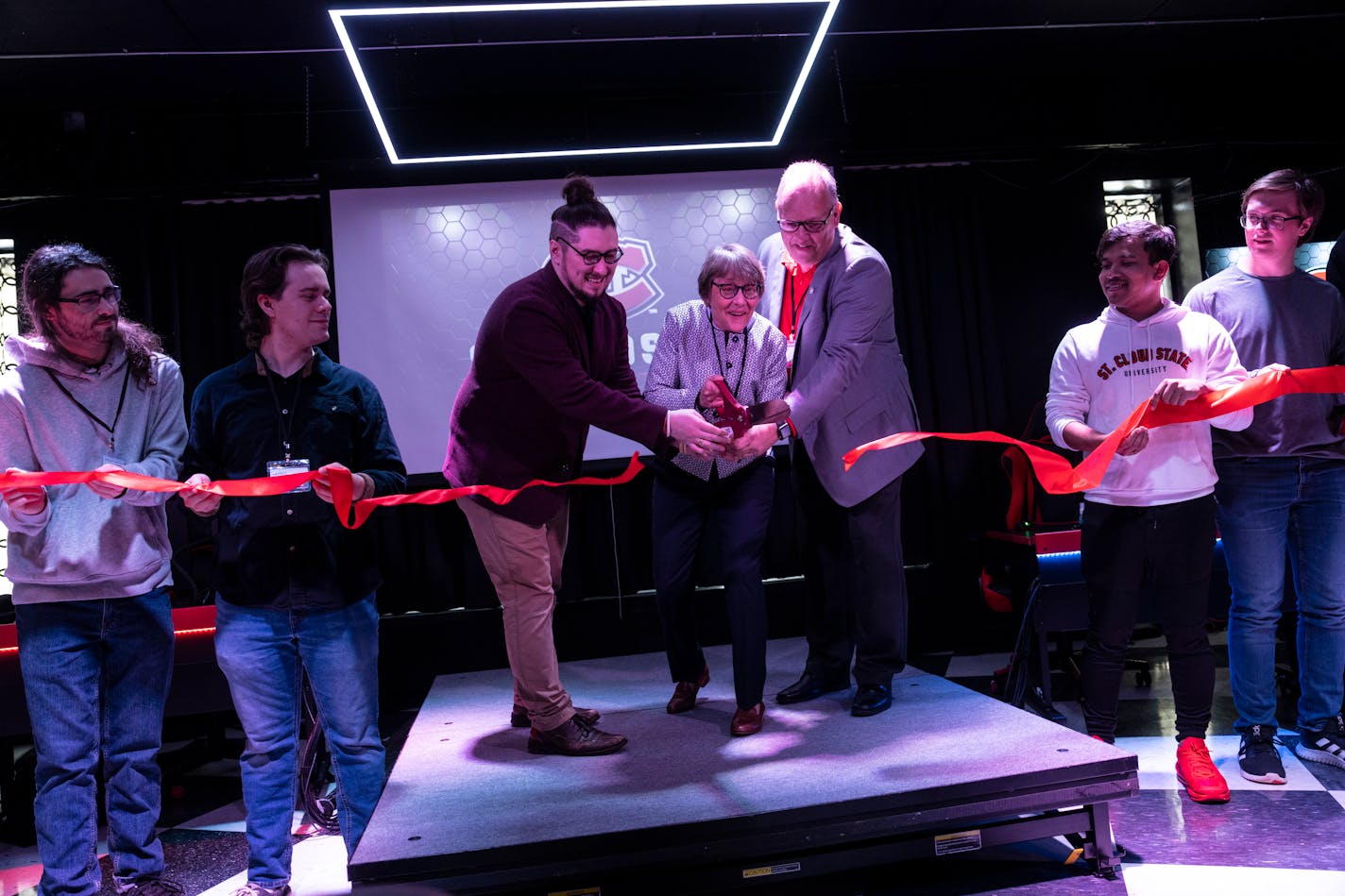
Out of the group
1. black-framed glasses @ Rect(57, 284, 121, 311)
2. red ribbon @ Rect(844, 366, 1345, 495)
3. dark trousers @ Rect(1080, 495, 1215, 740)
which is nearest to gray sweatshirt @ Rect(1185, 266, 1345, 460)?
red ribbon @ Rect(844, 366, 1345, 495)

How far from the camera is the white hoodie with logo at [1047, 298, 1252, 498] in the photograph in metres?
2.76

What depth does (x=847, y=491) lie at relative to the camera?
300 centimetres

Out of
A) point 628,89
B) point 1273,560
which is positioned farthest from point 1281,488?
point 628,89

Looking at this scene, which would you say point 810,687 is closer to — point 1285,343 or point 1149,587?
point 1149,587

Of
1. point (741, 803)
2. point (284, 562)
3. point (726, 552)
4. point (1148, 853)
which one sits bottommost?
point (1148, 853)

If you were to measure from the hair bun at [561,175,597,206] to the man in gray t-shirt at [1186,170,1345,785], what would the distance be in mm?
2102

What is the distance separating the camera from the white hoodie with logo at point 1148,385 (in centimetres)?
276

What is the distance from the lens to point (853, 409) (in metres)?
3.03

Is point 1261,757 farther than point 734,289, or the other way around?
point 1261,757

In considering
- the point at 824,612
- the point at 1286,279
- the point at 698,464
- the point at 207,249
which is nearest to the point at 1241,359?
the point at 1286,279

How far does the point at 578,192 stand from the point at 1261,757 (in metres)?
2.72

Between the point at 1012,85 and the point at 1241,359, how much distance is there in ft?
12.2

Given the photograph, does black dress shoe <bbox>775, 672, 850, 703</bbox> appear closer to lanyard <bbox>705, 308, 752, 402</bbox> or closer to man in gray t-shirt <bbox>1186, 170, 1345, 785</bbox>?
lanyard <bbox>705, 308, 752, 402</bbox>

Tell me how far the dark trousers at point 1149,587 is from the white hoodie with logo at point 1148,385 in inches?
2.2
